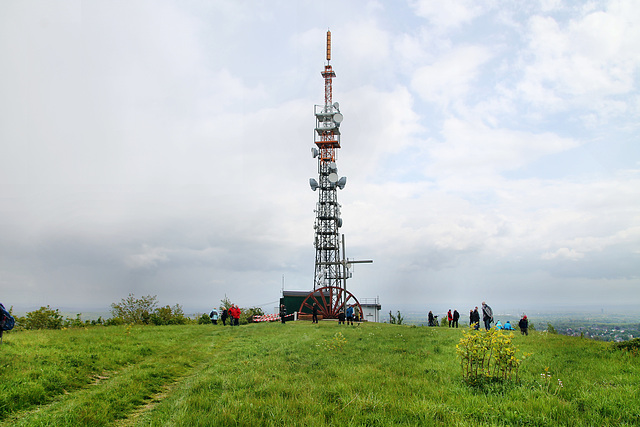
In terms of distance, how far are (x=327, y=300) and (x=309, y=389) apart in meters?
34.3

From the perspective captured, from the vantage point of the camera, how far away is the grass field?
594 cm

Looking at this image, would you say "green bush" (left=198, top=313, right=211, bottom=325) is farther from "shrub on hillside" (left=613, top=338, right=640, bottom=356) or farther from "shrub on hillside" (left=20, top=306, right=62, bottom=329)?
"shrub on hillside" (left=613, top=338, right=640, bottom=356)

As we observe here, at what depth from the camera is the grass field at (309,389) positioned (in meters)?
5.94

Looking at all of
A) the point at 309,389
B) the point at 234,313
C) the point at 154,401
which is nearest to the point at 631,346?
the point at 309,389

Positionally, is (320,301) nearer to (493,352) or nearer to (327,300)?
(327,300)

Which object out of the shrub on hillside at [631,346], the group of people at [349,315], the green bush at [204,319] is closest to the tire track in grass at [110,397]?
the shrub on hillside at [631,346]

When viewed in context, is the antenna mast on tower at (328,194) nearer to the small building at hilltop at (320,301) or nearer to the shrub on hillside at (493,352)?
the small building at hilltop at (320,301)

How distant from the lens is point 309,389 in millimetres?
7578

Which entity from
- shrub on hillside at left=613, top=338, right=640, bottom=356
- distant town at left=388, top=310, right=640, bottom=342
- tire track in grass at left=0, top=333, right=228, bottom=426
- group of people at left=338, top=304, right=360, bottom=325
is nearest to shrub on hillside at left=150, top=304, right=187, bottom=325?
group of people at left=338, top=304, right=360, bottom=325

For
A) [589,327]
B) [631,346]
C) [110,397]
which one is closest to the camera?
[110,397]

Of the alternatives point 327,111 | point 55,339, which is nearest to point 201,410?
point 55,339

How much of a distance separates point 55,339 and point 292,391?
40.5 feet

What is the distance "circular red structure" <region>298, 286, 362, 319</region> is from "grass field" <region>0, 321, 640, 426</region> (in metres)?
26.9

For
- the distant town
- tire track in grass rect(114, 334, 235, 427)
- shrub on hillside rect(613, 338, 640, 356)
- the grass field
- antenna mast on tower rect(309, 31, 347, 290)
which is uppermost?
antenna mast on tower rect(309, 31, 347, 290)
